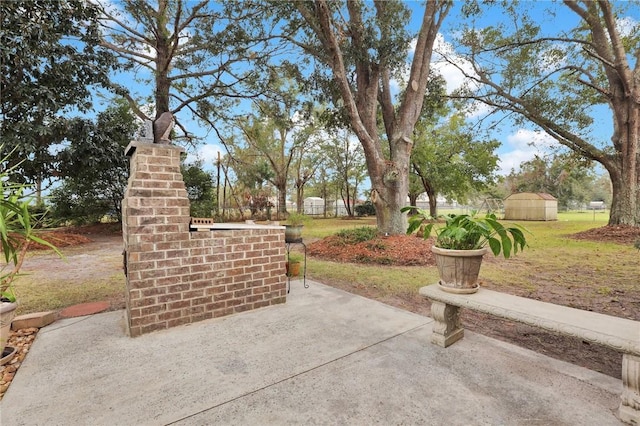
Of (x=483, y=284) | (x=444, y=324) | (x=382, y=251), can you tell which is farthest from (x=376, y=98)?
(x=444, y=324)

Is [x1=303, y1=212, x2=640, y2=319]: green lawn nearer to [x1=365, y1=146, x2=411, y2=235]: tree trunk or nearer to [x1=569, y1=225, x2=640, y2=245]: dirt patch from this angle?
[x1=569, y1=225, x2=640, y2=245]: dirt patch

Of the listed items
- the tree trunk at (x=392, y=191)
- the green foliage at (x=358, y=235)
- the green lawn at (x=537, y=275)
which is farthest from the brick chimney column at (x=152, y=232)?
the tree trunk at (x=392, y=191)

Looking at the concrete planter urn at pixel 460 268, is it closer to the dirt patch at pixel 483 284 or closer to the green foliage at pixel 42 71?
the dirt patch at pixel 483 284

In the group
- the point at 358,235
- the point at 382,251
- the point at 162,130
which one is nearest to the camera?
the point at 162,130

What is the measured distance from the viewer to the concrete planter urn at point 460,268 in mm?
2104

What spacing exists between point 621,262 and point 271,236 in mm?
6872

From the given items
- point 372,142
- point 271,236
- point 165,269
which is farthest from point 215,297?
point 372,142

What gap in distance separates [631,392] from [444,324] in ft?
3.21

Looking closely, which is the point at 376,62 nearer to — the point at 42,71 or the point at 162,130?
the point at 162,130

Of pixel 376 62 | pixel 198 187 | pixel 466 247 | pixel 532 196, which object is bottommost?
pixel 466 247

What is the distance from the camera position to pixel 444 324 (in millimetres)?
2209

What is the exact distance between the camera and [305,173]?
23047 mm

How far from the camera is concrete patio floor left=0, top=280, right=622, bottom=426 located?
1.50 m

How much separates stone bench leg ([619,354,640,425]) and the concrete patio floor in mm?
70
